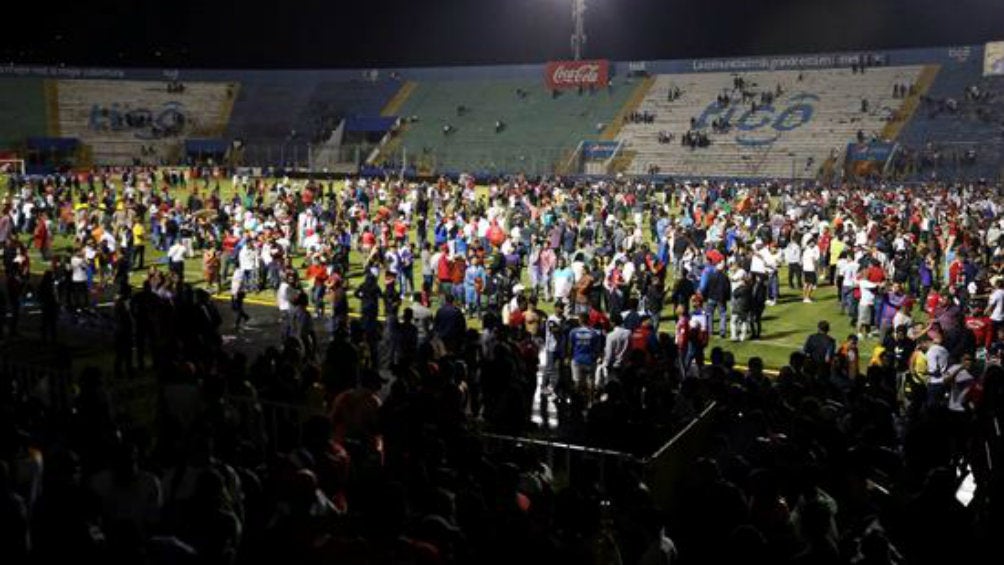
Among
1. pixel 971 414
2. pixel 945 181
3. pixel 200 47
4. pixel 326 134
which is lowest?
pixel 971 414

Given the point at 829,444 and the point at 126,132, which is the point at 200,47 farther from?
the point at 829,444

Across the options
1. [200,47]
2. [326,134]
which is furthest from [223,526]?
[200,47]

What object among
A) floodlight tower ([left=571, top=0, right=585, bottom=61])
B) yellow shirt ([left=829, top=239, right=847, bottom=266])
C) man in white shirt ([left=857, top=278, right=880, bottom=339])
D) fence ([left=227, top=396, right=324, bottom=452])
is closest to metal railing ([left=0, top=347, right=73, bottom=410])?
fence ([left=227, top=396, right=324, bottom=452])

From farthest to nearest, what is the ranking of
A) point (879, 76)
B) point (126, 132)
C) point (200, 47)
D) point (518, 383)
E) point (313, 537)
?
point (200, 47) < point (126, 132) < point (879, 76) < point (518, 383) < point (313, 537)

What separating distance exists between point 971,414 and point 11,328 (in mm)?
16177

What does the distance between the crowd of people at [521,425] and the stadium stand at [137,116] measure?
47.1 metres

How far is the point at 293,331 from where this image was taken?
Answer: 14.2m

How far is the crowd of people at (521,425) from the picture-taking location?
545 cm

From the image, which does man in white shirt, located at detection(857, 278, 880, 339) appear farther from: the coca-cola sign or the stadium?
the coca-cola sign

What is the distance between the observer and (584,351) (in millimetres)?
12266

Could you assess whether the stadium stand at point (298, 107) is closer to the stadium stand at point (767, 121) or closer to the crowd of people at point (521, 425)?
the stadium stand at point (767, 121)

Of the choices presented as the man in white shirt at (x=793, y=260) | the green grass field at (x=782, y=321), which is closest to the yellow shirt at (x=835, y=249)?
the man in white shirt at (x=793, y=260)

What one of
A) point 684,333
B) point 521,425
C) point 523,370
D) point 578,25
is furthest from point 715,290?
point 578,25

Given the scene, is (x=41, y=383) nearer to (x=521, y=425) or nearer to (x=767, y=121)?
(x=521, y=425)
